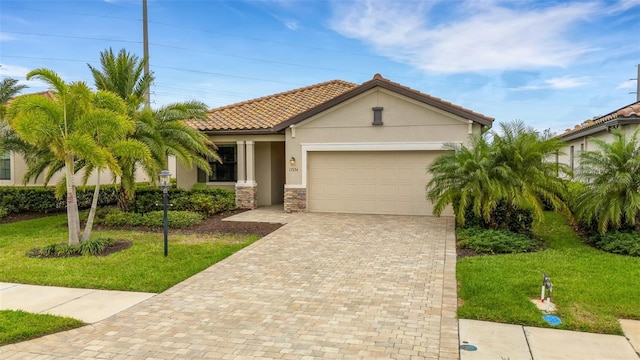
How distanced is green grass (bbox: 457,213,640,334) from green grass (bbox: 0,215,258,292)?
16.2 feet

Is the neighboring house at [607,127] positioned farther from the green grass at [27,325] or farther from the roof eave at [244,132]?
the green grass at [27,325]

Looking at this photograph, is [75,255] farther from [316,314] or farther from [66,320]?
[316,314]

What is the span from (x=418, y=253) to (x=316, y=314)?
3989mm

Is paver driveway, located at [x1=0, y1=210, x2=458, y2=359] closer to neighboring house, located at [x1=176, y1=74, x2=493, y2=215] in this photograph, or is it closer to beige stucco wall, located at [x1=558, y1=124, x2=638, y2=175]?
beige stucco wall, located at [x1=558, y1=124, x2=638, y2=175]

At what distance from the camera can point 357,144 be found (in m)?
14.4

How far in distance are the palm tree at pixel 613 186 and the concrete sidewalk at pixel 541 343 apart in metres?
4.50

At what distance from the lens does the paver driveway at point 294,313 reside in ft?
15.5

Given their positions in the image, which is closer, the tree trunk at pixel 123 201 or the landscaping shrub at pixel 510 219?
the landscaping shrub at pixel 510 219

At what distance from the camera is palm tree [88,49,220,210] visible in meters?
12.4

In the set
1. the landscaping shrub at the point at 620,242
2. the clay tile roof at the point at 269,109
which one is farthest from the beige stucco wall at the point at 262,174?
the landscaping shrub at the point at 620,242

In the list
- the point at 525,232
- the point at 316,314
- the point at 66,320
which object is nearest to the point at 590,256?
the point at 525,232

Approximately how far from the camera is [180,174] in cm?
1683

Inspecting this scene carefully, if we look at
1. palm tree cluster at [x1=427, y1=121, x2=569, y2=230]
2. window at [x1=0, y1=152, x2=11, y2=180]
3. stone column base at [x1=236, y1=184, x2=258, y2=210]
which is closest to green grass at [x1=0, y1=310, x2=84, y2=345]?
palm tree cluster at [x1=427, y1=121, x2=569, y2=230]

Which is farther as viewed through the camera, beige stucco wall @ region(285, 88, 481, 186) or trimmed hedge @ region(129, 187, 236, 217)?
trimmed hedge @ region(129, 187, 236, 217)
